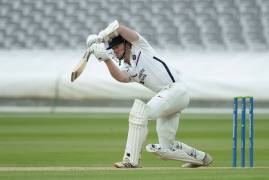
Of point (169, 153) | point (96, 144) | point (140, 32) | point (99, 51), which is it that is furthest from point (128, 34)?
point (140, 32)

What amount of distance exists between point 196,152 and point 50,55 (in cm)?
1312

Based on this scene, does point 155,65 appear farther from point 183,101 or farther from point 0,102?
point 0,102

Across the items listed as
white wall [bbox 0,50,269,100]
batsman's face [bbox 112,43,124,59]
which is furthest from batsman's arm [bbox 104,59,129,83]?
white wall [bbox 0,50,269,100]

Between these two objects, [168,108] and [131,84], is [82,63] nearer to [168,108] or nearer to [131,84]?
[168,108]

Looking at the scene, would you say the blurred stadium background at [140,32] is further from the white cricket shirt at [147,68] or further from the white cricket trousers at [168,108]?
the white cricket shirt at [147,68]

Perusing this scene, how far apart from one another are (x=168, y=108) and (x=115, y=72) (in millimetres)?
577

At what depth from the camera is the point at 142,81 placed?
7.79m

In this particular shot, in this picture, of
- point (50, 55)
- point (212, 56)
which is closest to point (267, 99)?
point (212, 56)

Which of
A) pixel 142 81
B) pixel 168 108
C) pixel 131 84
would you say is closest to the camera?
pixel 168 108

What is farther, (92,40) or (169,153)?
(169,153)

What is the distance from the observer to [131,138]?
24.5ft

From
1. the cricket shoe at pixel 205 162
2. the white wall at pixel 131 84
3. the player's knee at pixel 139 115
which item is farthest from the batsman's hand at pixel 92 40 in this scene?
the white wall at pixel 131 84

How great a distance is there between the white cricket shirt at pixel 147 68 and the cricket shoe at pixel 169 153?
21.9 inches

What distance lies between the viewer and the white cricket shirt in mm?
7684
